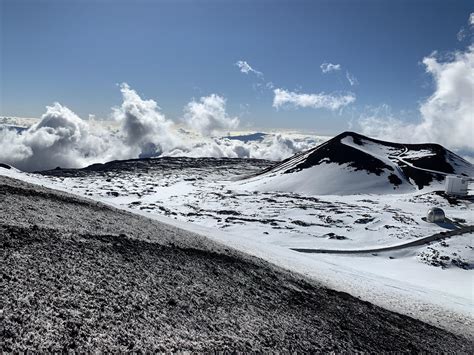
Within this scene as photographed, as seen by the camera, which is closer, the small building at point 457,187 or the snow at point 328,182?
the small building at point 457,187

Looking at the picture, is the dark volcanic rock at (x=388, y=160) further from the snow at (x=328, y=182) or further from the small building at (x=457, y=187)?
the small building at (x=457, y=187)

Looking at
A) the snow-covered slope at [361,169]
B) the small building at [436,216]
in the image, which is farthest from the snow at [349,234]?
the snow-covered slope at [361,169]

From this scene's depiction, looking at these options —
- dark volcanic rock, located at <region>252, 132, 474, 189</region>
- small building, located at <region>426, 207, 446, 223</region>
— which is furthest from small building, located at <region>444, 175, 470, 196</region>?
small building, located at <region>426, 207, 446, 223</region>

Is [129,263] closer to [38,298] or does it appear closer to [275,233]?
[38,298]

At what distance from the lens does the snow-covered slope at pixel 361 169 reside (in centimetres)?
11925

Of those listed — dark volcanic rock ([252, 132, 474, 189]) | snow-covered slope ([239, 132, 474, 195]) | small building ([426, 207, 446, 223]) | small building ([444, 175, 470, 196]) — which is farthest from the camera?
dark volcanic rock ([252, 132, 474, 189])

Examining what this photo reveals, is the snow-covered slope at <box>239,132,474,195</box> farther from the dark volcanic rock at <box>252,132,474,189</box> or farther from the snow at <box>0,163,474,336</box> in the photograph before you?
the snow at <box>0,163,474,336</box>

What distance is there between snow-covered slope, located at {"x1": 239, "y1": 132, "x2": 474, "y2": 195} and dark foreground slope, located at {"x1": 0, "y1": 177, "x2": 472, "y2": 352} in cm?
9728

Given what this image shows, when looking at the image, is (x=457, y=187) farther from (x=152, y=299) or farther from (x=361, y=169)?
(x=152, y=299)

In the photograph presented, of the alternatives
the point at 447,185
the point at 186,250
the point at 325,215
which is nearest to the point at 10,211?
the point at 186,250

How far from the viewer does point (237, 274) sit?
21.8 m

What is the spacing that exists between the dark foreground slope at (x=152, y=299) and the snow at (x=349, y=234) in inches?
258

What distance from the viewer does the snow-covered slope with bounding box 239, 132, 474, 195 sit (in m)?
119

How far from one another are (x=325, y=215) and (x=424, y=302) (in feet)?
174
